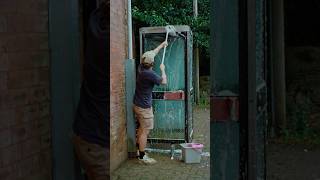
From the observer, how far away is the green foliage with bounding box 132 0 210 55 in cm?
1112

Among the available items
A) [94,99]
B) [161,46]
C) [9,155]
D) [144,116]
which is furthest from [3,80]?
[161,46]

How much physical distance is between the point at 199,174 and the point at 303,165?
1.35 m

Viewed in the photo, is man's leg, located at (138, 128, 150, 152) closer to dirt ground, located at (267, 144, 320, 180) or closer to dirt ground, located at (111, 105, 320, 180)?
dirt ground, located at (111, 105, 320, 180)

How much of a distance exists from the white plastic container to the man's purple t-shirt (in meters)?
0.80

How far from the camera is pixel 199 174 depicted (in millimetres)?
6410

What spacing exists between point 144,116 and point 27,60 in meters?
5.09

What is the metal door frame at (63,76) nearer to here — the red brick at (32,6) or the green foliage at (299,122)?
the red brick at (32,6)

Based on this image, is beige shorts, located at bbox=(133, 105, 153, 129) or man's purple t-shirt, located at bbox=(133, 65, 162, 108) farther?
beige shorts, located at bbox=(133, 105, 153, 129)

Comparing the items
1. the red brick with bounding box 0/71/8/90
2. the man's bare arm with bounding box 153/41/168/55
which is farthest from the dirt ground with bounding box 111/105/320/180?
the red brick with bounding box 0/71/8/90

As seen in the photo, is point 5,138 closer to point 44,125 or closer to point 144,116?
point 44,125

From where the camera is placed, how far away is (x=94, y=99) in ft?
7.22

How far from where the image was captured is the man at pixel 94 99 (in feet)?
7.04

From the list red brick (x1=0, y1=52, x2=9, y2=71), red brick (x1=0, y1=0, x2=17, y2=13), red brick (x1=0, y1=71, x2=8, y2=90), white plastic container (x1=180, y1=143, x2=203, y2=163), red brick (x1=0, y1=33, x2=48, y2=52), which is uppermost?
red brick (x1=0, y1=0, x2=17, y2=13)

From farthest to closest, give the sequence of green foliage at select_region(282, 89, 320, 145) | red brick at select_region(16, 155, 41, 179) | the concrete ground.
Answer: green foliage at select_region(282, 89, 320, 145) < the concrete ground < red brick at select_region(16, 155, 41, 179)
